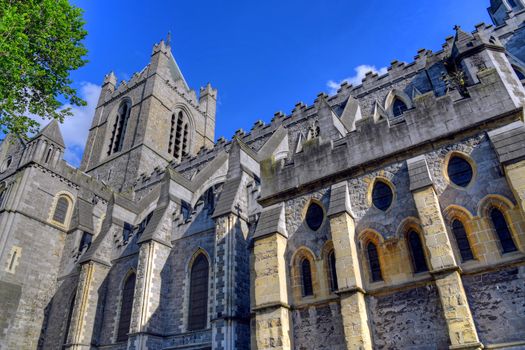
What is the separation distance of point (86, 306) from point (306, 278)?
37.3ft

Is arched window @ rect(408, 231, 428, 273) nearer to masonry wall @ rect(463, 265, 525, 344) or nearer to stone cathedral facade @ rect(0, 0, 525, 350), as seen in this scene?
stone cathedral facade @ rect(0, 0, 525, 350)

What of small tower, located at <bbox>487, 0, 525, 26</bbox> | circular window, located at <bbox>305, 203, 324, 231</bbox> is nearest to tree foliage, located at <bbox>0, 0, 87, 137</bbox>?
circular window, located at <bbox>305, 203, 324, 231</bbox>

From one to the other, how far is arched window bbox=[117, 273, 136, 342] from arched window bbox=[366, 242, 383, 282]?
1154 cm

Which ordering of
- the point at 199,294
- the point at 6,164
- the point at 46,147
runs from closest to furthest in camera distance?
the point at 199,294 < the point at 46,147 < the point at 6,164

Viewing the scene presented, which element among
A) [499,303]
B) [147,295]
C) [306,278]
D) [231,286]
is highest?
[147,295]

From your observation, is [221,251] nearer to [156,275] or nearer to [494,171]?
[156,275]

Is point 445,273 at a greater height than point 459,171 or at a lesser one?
lesser

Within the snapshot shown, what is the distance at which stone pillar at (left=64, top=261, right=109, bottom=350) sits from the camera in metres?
16.1

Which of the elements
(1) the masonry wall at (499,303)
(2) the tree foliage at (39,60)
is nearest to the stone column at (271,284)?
(1) the masonry wall at (499,303)

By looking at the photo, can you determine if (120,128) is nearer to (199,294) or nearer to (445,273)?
(199,294)

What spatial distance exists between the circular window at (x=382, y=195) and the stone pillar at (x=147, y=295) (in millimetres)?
9536

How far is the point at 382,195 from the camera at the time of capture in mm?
10055

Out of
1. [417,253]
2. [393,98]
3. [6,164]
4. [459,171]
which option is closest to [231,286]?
[417,253]

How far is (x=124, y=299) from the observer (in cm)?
1714
